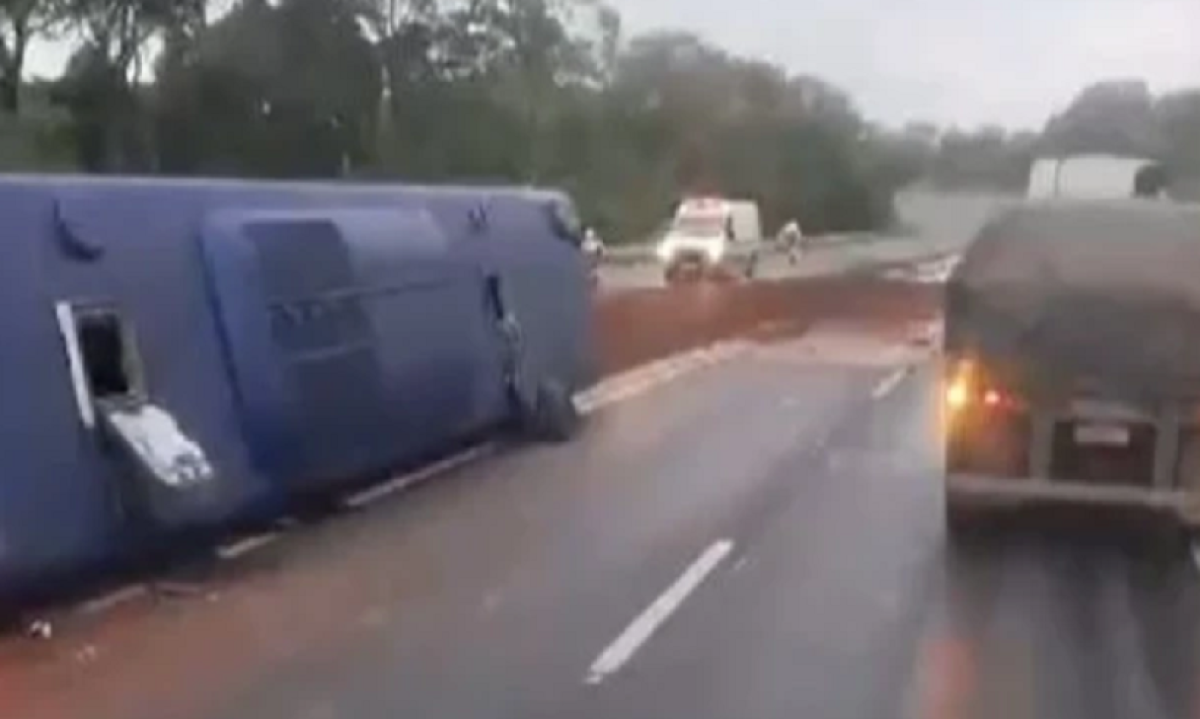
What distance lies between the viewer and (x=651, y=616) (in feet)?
44.4

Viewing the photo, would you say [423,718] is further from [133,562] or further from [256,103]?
[256,103]

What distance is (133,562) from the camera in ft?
46.8

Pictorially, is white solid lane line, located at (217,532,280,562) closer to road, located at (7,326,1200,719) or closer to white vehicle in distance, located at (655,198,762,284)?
road, located at (7,326,1200,719)

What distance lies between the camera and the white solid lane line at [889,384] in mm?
29453

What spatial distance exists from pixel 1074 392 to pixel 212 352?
17.2 feet

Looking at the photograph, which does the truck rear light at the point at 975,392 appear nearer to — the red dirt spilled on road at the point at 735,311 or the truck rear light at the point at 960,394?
the truck rear light at the point at 960,394

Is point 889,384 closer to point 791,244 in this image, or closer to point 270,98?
point 270,98

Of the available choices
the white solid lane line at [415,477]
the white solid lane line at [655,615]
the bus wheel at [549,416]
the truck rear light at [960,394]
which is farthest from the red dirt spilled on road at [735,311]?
the white solid lane line at [655,615]

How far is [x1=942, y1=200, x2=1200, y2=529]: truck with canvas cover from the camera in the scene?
643 inches

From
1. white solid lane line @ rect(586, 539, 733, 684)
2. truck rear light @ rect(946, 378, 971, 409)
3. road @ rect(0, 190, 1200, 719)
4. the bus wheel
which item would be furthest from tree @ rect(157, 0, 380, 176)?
white solid lane line @ rect(586, 539, 733, 684)

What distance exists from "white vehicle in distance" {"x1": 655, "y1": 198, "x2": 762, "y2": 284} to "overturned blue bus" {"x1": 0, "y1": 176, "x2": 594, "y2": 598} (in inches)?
1734

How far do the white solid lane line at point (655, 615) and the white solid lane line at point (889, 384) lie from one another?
43.0 ft

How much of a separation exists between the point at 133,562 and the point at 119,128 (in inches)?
1151

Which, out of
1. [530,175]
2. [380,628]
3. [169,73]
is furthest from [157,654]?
[530,175]
